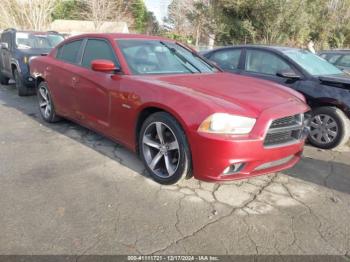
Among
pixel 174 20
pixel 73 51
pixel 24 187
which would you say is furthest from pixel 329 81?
pixel 174 20

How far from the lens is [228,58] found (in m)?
6.18

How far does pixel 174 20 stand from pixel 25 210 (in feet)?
147

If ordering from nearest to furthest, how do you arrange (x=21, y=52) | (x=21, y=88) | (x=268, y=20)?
(x=21, y=88) → (x=21, y=52) → (x=268, y=20)

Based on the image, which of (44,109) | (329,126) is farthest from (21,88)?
(329,126)

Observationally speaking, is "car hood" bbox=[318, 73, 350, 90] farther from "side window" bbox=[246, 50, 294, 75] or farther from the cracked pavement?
the cracked pavement

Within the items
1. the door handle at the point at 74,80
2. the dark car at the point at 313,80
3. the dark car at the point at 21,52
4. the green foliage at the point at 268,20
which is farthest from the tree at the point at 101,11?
the door handle at the point at 74,80

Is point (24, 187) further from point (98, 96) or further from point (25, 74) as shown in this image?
point (25, 74)

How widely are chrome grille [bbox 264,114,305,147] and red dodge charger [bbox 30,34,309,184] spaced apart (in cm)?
1

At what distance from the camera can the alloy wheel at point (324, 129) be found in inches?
186

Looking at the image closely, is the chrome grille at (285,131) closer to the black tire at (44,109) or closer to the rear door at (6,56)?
the black tire at (44,109)

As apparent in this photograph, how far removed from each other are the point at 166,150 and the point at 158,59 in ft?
4.42

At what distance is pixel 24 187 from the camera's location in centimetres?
336

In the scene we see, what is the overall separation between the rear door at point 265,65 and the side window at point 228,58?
210 mm

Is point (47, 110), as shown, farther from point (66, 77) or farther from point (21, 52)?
point (21, 52)
